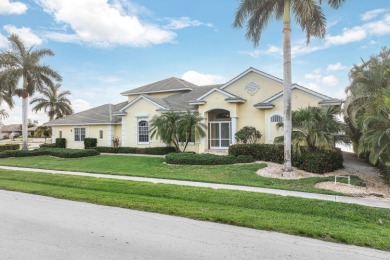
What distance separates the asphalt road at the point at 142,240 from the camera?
503 centimetres

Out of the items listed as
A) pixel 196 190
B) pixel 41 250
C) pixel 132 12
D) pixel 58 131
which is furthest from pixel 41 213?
pixel 58 131

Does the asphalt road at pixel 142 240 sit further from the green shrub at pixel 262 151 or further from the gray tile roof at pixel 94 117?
the gray tile roof at pixel 94 117

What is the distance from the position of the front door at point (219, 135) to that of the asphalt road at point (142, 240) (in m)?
17.2

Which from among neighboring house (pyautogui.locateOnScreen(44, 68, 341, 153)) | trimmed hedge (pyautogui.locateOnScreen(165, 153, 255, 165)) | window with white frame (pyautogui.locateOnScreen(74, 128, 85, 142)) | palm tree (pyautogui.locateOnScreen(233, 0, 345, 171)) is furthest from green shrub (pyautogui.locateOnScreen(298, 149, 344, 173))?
window with white frame (pyautogui.locateOnScreen(74, 128, 85, 142))

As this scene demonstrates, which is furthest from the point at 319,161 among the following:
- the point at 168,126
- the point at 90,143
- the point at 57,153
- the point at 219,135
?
the point at 90,143

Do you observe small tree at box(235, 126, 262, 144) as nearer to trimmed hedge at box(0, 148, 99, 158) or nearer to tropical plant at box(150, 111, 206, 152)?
tropical plant at box(150, 111, 206, 152)

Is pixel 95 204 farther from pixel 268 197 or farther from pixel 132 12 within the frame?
pixel 132 12

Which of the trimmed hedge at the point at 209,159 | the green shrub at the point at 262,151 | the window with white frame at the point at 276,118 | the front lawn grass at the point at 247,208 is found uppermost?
the window with white frame at the point at 276,118

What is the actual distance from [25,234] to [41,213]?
73.0 inches

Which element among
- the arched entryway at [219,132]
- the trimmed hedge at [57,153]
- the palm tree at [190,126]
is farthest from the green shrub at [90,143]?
the arched entryway at [219,132]

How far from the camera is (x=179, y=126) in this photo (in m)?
22.0

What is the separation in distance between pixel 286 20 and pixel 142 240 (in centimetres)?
1399

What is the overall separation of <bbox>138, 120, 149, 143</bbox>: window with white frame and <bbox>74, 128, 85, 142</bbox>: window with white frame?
7763 millimetres

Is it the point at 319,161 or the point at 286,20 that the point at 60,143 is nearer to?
Answer: the point at 286,20
